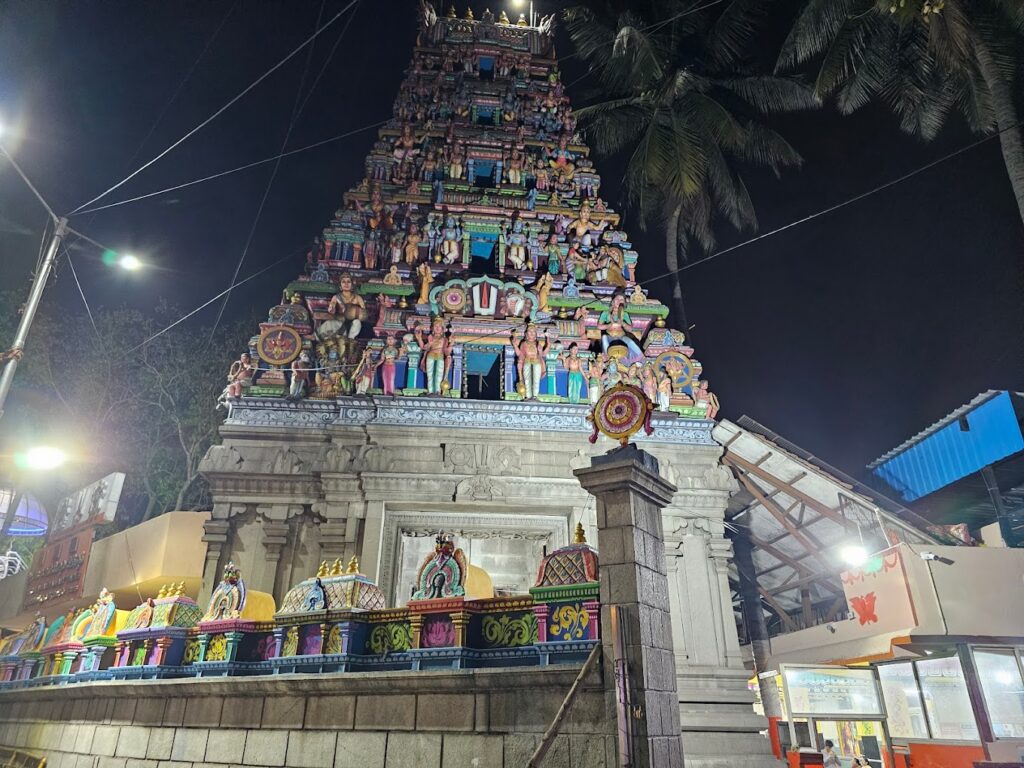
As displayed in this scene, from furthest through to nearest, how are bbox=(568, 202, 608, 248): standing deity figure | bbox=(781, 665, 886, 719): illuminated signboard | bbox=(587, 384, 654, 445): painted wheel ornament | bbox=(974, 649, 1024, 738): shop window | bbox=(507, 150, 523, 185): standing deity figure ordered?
bbox=(507, 150, 523, 185): standing deity figure
bbox=(568, 202, 608, 248): standing deity figure
bbox=(781, 665, 886, 719): illuminated signboard
bbox=(974, 649, 1024, 738): shop window
bbox=(587, 384, 654, 445): painted wheel ornament

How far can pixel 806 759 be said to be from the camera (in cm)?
1416

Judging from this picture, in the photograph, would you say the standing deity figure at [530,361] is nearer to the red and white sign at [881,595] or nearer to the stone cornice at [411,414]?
the stone cornice at [411,414]

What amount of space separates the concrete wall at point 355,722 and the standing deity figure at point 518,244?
43.1 ft

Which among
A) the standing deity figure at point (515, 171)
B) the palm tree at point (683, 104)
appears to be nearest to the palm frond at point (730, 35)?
the palm tree at point (683, 104)

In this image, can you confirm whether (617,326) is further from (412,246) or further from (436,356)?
(412,246)

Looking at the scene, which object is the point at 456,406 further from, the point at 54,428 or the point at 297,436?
the point at 54,428

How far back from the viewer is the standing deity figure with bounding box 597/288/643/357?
57.5ft

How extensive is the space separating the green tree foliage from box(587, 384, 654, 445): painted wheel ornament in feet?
77.5

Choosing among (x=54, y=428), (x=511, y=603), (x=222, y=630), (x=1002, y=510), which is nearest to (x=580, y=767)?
(x=511, y=603)

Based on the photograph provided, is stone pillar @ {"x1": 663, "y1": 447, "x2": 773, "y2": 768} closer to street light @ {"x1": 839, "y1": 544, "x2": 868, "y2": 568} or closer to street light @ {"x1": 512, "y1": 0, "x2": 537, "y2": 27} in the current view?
street light @ {"x1": 839, "y1": 544, "x2": 868, "y2": 568}

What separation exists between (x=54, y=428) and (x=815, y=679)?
3058 cm

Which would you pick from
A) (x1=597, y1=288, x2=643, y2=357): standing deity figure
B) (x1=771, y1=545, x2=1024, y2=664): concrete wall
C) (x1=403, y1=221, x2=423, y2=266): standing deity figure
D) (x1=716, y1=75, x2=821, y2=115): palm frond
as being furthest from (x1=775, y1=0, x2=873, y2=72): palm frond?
(x1=771, y1=545, x2=1024, y2=664): concrete wall

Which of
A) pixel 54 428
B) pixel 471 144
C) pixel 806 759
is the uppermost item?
pixel 471 144

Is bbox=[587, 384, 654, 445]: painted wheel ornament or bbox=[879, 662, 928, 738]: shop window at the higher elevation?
bbox=[587, 384, 654, 445]: painted wheel ornament
